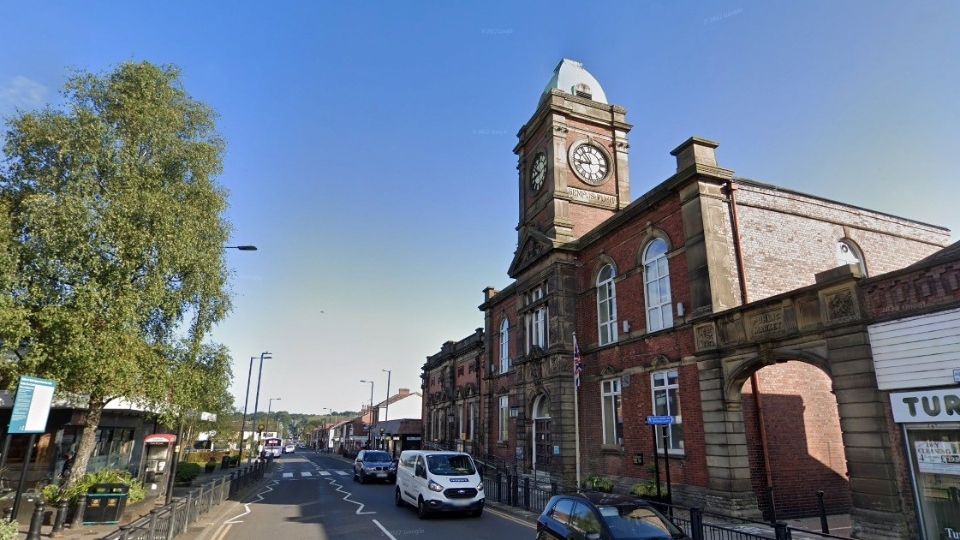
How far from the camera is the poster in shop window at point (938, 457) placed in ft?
30.2

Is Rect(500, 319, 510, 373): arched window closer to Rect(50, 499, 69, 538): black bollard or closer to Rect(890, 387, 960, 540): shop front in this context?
Rect(890, 387, 960, 540): shop front

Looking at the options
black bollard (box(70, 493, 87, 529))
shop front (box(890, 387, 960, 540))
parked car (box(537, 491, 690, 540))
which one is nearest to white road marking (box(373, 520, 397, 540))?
parked car (box(537, 491, 690, 540))

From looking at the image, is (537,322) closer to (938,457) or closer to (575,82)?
(575,82)

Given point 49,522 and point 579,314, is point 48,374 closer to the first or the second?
point 49,522

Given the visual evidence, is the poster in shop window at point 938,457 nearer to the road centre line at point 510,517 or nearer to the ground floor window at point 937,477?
the ground floor window at point 937,477

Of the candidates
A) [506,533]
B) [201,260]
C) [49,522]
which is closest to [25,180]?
[201,260]

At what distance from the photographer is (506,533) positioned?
41.6ft

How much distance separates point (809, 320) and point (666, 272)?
6.25 meters

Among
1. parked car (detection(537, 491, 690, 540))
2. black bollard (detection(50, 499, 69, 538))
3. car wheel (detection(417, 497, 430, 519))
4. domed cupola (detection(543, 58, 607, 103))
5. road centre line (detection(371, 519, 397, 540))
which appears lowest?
road centre line (detection(371, 519, 397, 540))

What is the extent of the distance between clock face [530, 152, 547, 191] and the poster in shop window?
20932mm

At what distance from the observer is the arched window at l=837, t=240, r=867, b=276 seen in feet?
60.1

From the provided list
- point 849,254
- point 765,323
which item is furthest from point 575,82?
point 765,323

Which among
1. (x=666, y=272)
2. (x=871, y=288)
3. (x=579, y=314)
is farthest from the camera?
(x=579, y=314)

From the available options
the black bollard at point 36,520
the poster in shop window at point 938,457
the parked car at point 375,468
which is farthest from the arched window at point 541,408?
the black bollard at point 36,520
